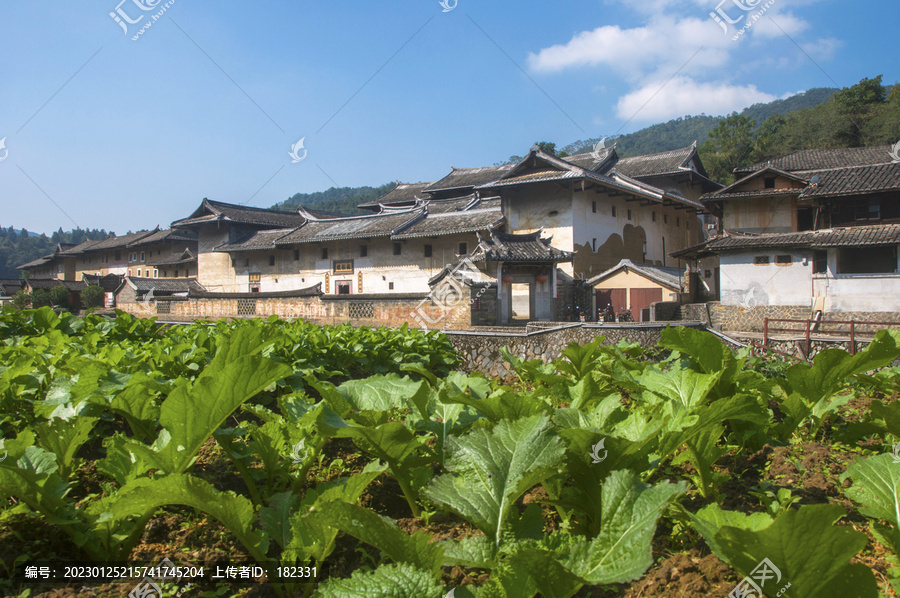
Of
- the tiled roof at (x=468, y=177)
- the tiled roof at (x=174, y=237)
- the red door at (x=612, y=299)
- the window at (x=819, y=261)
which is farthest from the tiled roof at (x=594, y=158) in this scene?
the tiled roof at (x=174, y=237)

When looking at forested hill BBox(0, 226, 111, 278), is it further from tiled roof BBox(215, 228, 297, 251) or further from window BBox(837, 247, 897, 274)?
window BBox(837, 247, 897, 274)

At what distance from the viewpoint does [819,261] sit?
833 inches

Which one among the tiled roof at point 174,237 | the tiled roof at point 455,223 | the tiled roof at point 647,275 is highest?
the tiled roof at point 174,237

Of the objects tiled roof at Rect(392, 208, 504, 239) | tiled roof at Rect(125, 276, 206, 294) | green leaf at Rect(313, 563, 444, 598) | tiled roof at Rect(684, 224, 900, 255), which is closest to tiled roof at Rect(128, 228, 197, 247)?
tiled roof at Rect(125, 276, 206, 294)

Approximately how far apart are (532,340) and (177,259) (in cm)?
3504

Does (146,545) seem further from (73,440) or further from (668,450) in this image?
(668,450)

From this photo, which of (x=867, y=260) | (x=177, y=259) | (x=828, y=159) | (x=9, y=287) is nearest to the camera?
(x=867, y=260)

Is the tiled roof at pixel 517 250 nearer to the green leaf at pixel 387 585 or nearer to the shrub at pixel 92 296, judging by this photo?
the green leaf at pixel 387 585

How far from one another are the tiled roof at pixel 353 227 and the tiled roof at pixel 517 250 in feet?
24.5


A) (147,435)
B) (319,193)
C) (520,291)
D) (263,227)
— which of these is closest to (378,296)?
(520,291)

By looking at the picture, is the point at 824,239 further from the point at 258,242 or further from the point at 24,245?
the point at 24,245

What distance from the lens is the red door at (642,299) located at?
2273 centimetres

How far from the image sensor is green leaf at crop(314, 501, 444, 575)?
4.33 feet

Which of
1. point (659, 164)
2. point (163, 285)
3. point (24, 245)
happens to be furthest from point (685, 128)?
point (24, 245)
